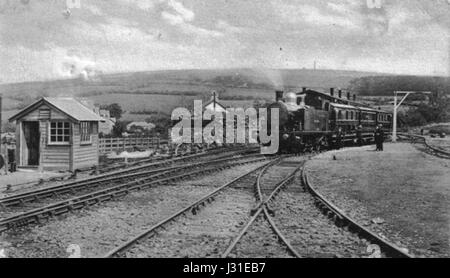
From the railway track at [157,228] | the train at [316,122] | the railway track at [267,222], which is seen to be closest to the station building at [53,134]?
the railway track at [157,228]

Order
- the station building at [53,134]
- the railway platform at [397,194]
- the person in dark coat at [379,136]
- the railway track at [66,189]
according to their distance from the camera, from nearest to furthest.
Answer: the railway platform at [397,194]
the railway track at [66,189]
the station building at [53,134]
the person in dark coat at [379,136]

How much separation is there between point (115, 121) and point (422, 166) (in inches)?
617

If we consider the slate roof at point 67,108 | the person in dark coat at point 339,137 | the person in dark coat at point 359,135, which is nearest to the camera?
the slate roof at point 67,108

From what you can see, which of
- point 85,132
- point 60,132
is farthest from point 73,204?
point 85,132

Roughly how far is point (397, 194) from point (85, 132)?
36.6ft

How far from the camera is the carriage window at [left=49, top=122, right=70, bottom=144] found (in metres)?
15.5

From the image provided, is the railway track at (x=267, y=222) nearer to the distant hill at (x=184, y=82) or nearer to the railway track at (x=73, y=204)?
the railway track at (x=73, y=204)

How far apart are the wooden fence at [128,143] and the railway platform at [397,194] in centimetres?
1001

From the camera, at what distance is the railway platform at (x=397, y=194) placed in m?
7.33

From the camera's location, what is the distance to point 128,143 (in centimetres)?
2355

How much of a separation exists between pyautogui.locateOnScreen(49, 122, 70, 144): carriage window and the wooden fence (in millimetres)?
5465

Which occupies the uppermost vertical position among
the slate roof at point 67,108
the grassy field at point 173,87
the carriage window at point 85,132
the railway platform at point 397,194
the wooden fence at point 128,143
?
the grassy field at point 173,87

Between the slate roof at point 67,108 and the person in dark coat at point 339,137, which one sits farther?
the person in dark coat at point 339,137

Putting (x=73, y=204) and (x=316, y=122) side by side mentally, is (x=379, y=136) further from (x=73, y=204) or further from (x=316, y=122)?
(x=73, y=204)
